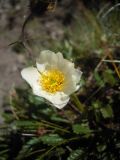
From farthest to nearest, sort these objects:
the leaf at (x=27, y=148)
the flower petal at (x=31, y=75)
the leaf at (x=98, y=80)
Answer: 1. the leaf at (x=98, y=80)
2. the leaf at (x=27, y=148)
3. the flower petal at (x=31, y=75)

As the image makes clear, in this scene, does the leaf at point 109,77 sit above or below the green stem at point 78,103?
above

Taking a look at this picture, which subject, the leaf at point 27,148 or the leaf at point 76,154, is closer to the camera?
the leaf at point 76,154

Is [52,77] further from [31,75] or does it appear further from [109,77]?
[109,77]

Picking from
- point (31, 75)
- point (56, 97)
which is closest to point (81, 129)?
point (56, 97)

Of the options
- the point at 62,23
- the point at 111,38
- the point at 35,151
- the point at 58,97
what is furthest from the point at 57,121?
the point at 62,23

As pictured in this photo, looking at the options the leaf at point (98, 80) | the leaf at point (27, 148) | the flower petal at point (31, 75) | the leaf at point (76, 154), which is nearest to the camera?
the flower petal at point (31, 75)

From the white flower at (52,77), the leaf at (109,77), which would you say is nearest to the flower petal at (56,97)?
the white flower at (52,77)

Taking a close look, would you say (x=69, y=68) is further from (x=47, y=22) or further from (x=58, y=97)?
(x=47, y=22)

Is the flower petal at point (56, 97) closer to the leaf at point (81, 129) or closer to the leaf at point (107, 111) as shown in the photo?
the leaf at point (81, 129)
